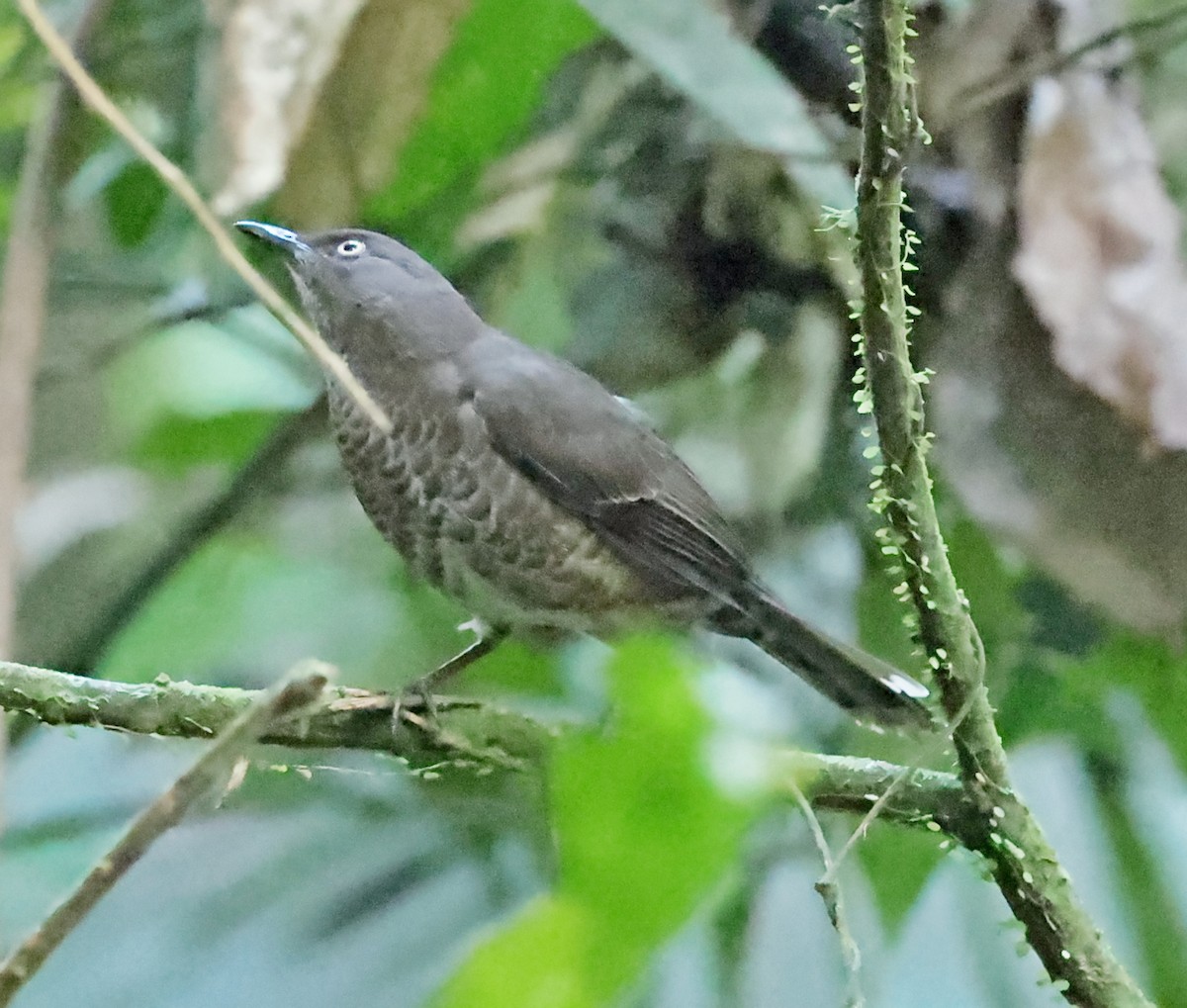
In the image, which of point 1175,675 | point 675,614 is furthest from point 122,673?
point 1175,675

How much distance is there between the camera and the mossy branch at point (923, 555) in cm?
56

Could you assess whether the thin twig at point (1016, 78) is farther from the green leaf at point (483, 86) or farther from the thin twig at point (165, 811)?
the thin twig at point (165, 811)

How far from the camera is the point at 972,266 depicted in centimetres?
141

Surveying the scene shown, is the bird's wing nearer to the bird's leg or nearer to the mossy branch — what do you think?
the bird's leg

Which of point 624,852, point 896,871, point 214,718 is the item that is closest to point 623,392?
point 896,871

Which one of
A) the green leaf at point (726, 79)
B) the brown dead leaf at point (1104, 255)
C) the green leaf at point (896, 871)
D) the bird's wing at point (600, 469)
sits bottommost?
the green leaf at point (896, 871)

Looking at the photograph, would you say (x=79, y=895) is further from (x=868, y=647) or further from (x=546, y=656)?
(x=868, y=647)

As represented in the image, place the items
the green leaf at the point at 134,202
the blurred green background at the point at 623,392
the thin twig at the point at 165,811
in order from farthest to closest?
the green leaf at the point at 134,202, the blurred green background at the point at 623,392, the thin twig at the point at 165,811

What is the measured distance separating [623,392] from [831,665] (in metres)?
0.50

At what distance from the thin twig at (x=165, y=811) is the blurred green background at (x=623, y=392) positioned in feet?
2.14

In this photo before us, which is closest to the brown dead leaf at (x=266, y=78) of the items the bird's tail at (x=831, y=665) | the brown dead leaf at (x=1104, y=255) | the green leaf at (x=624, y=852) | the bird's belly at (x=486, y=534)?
the bird's belly at (x=486, y=534)

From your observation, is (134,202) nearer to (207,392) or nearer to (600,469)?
(207,392)

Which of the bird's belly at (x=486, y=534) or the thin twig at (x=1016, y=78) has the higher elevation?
the thin twig at (x=1016, y=78)

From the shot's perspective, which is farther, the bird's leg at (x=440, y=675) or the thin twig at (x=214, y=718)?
the bird's leg at (x=440, y=675)
